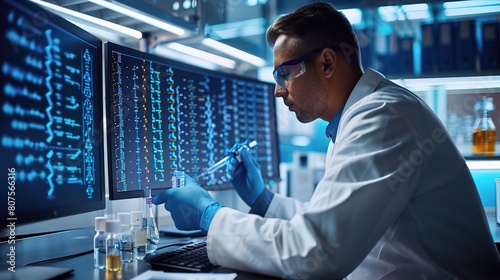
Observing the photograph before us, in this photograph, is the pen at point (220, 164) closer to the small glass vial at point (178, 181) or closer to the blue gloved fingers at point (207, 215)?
the small glass vial at point (178, 181)

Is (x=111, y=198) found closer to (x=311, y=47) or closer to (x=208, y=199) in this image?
(x=208, y=199)

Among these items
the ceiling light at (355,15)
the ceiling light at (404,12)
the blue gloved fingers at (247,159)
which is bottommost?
the blue gloved fingers at (247,159)

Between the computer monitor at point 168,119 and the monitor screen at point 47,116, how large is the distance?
0.07 metres

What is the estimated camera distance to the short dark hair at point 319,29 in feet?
3.93

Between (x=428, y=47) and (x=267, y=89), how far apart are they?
90 cm

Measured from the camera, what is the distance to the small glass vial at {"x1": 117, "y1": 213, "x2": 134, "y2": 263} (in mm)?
987

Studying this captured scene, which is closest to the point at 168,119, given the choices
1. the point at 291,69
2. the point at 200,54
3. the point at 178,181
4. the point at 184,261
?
the point at 178,181

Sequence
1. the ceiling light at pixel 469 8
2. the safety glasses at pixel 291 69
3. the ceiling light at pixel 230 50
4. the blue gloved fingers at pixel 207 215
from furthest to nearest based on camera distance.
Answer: the ceiling light at pixel 469 8 → the ceiling light at pixel 230 50 → the safety glasses at pixel 291 69 → the blue gloved fingers at pixel 207 215

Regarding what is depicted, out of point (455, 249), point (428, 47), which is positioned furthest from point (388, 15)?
point (455, 249)

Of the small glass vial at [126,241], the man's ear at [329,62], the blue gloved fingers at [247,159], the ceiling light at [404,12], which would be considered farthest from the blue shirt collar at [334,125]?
the ceiling light at [404,12]

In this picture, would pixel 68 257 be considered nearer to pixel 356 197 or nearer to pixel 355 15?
pixel 356 197

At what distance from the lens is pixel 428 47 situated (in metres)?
2.14

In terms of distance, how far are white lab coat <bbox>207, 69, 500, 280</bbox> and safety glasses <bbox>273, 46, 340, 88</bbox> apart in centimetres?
20

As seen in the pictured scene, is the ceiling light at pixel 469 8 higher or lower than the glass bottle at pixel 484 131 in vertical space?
higher
